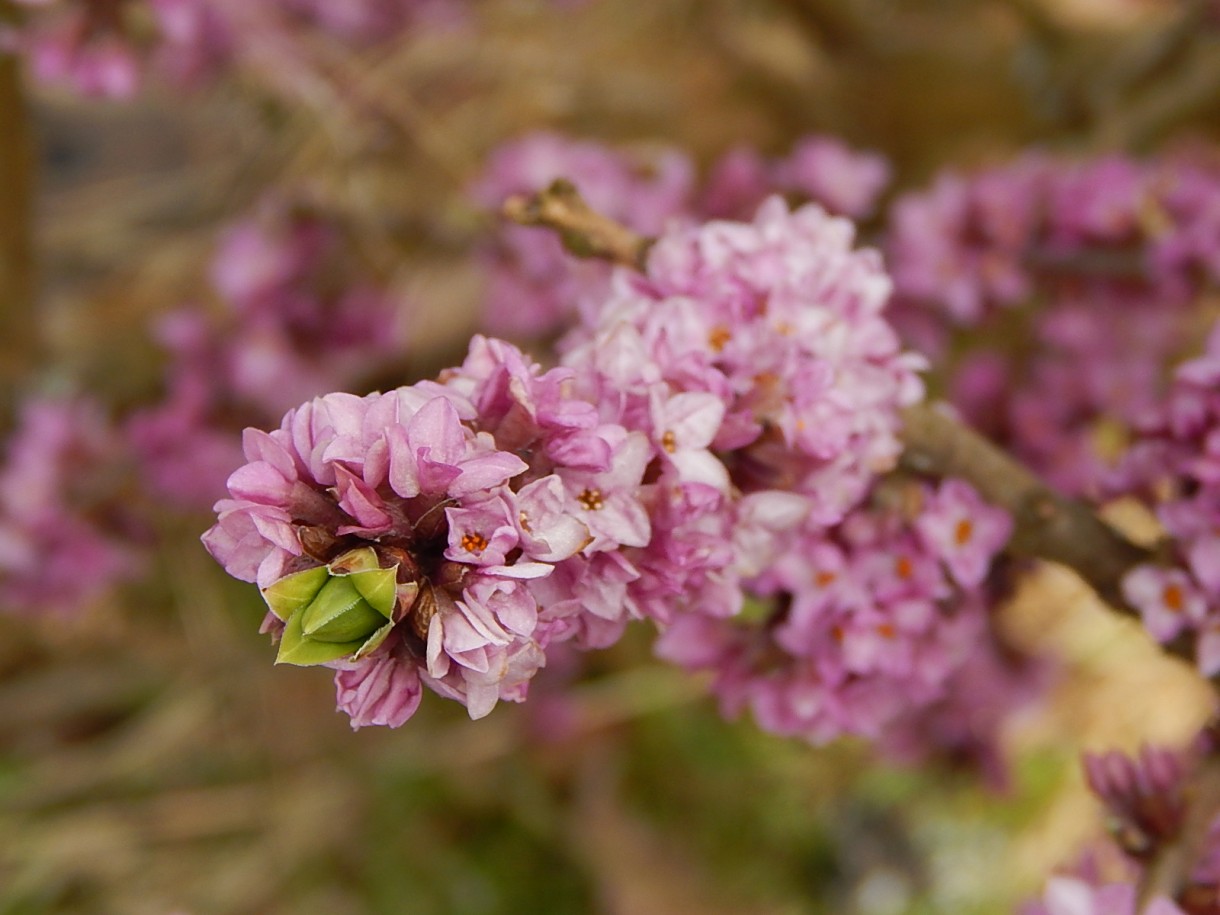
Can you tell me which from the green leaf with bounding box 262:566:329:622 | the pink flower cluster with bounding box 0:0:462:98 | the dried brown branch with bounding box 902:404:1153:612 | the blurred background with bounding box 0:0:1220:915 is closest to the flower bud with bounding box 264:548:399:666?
the green leaf with bounding box 262:566:329:622

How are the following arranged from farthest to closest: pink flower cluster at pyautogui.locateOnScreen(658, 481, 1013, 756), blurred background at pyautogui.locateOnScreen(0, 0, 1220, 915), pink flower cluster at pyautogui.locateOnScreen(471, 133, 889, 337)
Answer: blurred background at pyautogui.locateOnScreen(0, 0, 1220, 915) < pink flower cluster at pyautogui.locateOnScreen(471, 133, 889, 337) < pink flower cluster at pyautogui.locateOnScreen(658, 481, 1013, 756)

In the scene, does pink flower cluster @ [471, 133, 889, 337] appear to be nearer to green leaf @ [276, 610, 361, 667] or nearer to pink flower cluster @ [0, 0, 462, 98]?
pink flower cluster @ [0, 0, 462, 98]

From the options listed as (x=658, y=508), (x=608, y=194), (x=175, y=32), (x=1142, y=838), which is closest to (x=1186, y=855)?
(x=1142, y=838)

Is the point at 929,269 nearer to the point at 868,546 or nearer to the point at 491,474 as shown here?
the point at 868,546

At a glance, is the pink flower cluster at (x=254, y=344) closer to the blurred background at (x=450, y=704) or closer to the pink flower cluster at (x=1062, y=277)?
the blurred background at (x=450, y=704)

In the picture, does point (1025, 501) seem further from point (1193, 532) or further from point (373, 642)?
point (373, 642)

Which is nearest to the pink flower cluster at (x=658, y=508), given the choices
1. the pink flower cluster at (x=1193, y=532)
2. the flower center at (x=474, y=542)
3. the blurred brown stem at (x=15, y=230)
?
the flower center at (x=474, y=542)

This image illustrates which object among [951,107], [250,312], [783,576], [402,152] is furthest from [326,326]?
[951,107]
